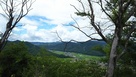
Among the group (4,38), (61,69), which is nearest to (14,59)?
(61,69)

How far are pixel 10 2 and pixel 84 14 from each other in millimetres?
5583

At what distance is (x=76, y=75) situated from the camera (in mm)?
23578

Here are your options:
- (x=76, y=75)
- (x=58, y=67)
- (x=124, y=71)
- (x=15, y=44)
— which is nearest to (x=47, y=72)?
(x=58, y=67)

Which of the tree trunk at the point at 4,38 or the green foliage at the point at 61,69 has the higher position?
the tree trunk at the point at 4,38

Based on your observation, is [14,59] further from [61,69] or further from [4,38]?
[4,38]

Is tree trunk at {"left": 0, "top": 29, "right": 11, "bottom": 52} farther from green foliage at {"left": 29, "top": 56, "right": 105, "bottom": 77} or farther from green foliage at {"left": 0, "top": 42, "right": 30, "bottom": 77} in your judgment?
green foliage at {"left": 0, "top": 42, "right": 30, "bottom": 77}

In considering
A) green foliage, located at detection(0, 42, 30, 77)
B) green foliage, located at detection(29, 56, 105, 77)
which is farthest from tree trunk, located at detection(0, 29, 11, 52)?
green foliage, located at detection(0, 42, 30, 77)

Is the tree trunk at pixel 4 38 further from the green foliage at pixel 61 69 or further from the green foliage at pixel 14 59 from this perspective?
the green foliage at pixel 14 59

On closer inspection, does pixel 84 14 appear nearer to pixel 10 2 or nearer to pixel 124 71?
pixel 10 2

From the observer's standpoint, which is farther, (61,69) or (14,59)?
(14,59)

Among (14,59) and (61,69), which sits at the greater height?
(61,69)

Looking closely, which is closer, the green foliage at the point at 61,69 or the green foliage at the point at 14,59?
the green foliage at the point at 61,69

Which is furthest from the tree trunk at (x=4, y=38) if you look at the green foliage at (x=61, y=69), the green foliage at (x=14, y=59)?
the green foliage at (x=14, y=59)

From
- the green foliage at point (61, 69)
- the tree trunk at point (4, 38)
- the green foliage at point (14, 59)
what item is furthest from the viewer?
the green foliage at point (14, 59)
